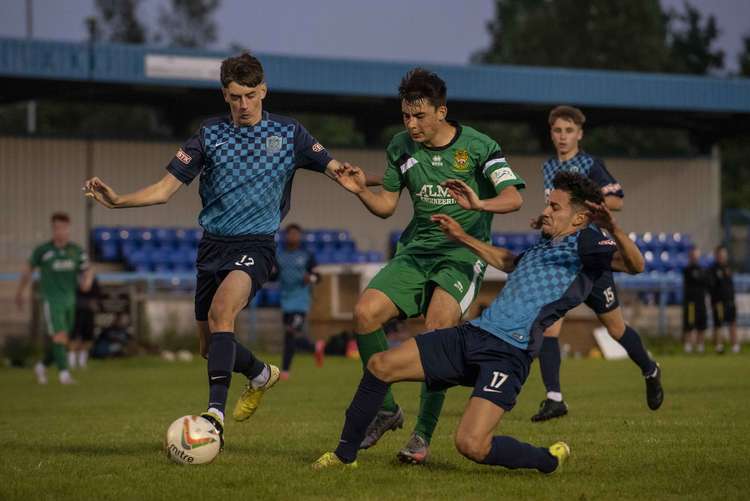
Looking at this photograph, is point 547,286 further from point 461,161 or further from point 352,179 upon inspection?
point 352,179

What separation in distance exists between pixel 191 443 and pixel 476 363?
1738 millimetres

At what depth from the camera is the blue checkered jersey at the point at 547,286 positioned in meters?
6.93

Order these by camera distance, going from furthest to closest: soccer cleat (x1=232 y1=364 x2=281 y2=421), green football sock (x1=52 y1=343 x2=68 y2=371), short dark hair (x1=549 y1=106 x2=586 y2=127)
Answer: green football sock (x1=52 y1=343 x2=68 y2=371) < short dark hair (x1=549 y1=106 x2=586 y2=127) < soccer cleat (x1=232 y1=364 x2=281 y2=421)

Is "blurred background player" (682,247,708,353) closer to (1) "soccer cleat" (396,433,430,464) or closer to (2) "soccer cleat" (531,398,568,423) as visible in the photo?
(2) "soccer cleat" (531,398,568,423)

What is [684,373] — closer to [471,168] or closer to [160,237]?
[471,168]

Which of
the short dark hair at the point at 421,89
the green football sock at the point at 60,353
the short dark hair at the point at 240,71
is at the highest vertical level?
the short dark hair at the point at 240,71

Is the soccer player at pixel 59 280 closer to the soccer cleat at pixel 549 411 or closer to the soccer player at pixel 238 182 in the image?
the soccer cleat at pixel 549 411

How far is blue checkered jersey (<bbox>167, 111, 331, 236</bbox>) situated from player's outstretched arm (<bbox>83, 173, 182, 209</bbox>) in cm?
11

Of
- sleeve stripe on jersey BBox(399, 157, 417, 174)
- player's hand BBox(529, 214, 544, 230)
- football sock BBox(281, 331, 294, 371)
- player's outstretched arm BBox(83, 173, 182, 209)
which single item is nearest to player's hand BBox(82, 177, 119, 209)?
player's outstretched arm BBox(83, 173, 182, 209)

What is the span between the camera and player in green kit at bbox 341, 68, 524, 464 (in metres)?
7.89

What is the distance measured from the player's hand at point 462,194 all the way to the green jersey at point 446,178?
2.11 feet

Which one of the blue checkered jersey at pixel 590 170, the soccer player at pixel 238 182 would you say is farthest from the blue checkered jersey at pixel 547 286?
the blue checkered jersey at pixel 590 170

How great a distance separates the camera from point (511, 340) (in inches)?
271

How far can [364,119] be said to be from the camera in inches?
1421
